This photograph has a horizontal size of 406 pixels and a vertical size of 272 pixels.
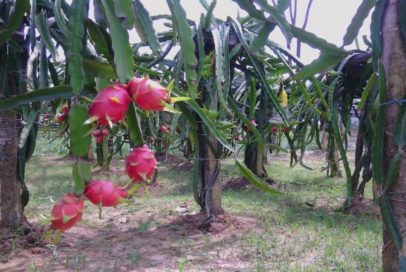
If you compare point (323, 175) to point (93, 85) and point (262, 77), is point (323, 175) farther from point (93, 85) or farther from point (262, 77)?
point (93, 85)

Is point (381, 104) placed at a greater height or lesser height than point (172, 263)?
greater

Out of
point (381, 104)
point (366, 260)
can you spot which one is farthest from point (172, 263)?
point (381, 104)

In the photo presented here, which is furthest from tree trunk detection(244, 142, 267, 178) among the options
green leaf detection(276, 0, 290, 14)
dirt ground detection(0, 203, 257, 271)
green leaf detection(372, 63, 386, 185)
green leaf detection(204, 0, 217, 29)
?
green leaf detection(276, 0, 290, 14)

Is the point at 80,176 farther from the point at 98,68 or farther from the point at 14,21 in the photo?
the point at 14,21

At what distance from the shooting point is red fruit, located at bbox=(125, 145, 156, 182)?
0.72 metres

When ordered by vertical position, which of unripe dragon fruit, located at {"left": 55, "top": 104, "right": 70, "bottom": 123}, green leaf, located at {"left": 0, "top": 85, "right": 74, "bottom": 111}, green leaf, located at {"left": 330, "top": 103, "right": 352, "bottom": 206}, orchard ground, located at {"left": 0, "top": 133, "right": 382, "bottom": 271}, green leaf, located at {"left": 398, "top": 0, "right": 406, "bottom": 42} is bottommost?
orchard ground, located at {"left": 0, "top": 133, "right": 382, "bottom": 271}

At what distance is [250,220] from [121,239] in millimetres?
992

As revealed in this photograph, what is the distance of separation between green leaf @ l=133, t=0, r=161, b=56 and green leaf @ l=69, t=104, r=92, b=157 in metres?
0.31

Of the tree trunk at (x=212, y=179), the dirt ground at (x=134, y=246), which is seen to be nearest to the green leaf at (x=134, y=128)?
the dirt ground at (x=134, y=246)

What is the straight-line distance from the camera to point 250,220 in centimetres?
319

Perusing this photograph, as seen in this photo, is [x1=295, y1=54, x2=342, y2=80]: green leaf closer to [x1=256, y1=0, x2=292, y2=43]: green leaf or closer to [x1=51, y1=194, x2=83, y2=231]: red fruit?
[x1=256, y1=0, x2=292, y2=43]: green leaf

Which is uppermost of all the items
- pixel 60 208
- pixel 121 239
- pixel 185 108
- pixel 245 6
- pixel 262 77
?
pixel 245 6

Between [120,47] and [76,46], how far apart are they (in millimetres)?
159

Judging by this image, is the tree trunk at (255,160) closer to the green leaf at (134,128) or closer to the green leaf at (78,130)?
the green leaf at (134,128)
